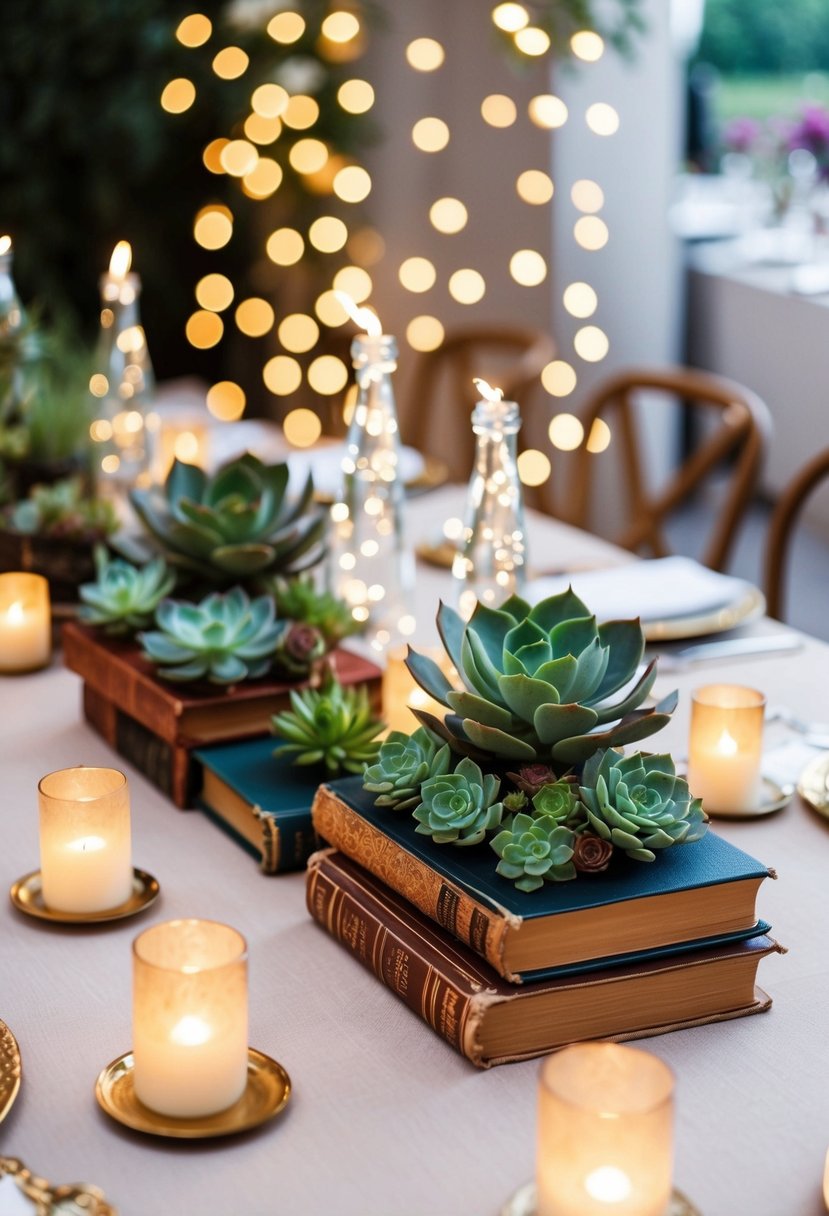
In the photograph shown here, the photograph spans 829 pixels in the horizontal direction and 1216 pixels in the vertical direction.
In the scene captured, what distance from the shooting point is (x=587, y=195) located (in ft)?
11.3

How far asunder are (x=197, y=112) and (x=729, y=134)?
1.71m

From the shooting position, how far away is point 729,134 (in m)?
4.70

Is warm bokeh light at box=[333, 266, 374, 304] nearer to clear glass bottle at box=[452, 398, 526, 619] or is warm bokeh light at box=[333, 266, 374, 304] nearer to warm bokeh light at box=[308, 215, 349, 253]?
warm bokeh light at box=[308, 215, 349, 253]

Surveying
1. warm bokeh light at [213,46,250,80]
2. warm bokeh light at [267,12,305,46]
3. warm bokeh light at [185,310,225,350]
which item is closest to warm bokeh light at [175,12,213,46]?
warm bokeh light at [213,46,250,80]

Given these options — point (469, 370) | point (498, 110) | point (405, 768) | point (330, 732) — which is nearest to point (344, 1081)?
point (405, 768)

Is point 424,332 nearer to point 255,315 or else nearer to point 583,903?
point 255,315

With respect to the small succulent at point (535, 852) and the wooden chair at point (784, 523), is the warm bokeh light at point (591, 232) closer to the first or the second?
the wooden chair at point (784, 523)

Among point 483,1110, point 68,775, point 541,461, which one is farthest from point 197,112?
point 483,1110

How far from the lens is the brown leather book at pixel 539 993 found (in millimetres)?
827

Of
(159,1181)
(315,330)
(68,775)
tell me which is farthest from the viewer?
(315,330)

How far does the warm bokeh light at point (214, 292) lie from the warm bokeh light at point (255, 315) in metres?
0.05

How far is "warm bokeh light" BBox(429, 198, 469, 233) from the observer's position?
3.75m

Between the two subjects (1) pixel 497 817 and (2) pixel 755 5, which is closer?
(1) pixel 497 817

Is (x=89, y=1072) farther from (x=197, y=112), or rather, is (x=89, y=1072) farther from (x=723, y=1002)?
(x=197, y=112)
